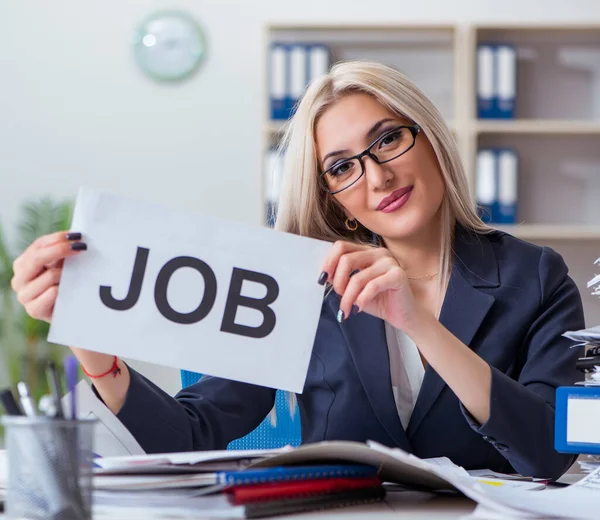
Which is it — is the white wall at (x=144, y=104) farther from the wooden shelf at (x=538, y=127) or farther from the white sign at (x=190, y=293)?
the white sign at (x=190, y=293)

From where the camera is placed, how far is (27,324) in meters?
3.84

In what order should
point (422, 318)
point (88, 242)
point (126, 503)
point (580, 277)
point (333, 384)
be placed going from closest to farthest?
point (126, 503), point (88, 242), point (422, 318), point (333, 384), point (580, 277)

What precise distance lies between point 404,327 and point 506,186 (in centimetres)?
265

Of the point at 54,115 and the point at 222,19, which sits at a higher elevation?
the point at 222,19

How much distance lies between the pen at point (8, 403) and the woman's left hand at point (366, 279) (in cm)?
45

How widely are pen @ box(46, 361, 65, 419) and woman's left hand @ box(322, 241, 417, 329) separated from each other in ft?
1.42

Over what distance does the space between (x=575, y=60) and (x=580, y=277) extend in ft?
3.39

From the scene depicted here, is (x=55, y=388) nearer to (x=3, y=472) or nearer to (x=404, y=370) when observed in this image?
(x=3, y=472)

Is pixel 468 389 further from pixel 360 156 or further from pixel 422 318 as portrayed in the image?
pixel 360 156

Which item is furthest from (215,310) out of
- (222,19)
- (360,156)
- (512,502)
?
(222,19)

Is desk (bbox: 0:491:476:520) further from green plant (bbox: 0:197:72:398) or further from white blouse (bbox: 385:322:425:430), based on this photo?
green plant (bbox: 0:197:72:398)

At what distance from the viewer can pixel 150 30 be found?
4.18 m

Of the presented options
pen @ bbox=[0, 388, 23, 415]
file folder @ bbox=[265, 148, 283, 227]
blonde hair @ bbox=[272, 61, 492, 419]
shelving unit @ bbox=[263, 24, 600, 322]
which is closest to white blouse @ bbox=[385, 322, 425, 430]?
blonde hair @ bbox=[272, 61, 492, 419]

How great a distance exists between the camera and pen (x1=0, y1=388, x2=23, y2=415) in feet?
2.44
